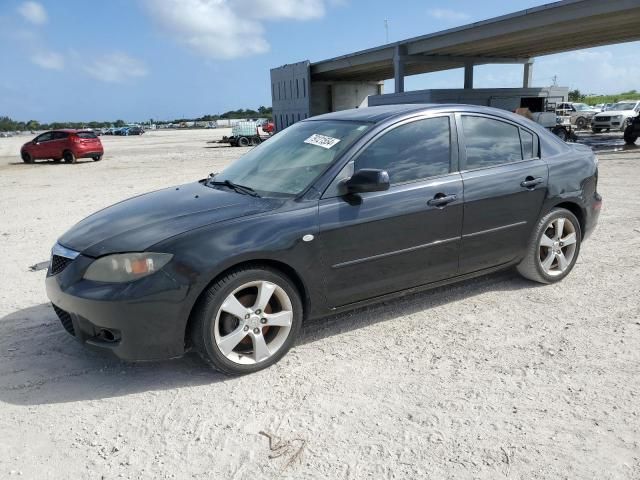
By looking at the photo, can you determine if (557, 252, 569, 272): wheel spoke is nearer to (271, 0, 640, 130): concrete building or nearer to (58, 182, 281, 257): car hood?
(58, 182, 281, 257): car hood

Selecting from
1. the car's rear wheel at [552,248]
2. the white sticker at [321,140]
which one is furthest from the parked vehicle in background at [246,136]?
the white sticker at [321,140]

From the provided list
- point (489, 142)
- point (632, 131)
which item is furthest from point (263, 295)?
point (632, 131)

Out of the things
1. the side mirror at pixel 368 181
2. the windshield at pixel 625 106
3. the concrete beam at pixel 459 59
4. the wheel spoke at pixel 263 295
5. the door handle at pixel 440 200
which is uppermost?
the concrete beam at pixel 459 59

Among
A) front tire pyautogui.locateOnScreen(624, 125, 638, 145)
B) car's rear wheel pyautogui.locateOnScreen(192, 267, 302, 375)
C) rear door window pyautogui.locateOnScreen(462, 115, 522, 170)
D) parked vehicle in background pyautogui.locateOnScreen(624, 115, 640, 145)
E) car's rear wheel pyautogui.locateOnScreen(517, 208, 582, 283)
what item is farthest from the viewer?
front tire pyautogui.locateOnScreen(624, 125, 638, 145)

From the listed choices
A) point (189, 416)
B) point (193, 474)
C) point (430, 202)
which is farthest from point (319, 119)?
point (193, 474)

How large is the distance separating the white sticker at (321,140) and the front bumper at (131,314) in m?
1.55

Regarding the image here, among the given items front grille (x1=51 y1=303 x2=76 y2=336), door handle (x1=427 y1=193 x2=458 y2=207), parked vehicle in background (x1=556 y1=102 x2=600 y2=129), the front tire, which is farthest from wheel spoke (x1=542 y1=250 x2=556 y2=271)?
parked vehicle in background (x1=556 y1=102 x2=600 y2=129)

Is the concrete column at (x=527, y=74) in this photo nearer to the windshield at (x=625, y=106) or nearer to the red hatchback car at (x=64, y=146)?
the windshield at (x=625, y=106)

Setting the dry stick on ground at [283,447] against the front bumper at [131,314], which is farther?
the front bumper at [131,314]

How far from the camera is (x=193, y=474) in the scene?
244cm

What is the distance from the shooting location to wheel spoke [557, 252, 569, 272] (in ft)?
15.5

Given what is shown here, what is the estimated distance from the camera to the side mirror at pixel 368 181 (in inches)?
134

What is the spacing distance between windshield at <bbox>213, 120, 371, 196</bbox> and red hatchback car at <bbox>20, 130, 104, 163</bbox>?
69.2 ft

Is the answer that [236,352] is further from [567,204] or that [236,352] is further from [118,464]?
[567,204]
